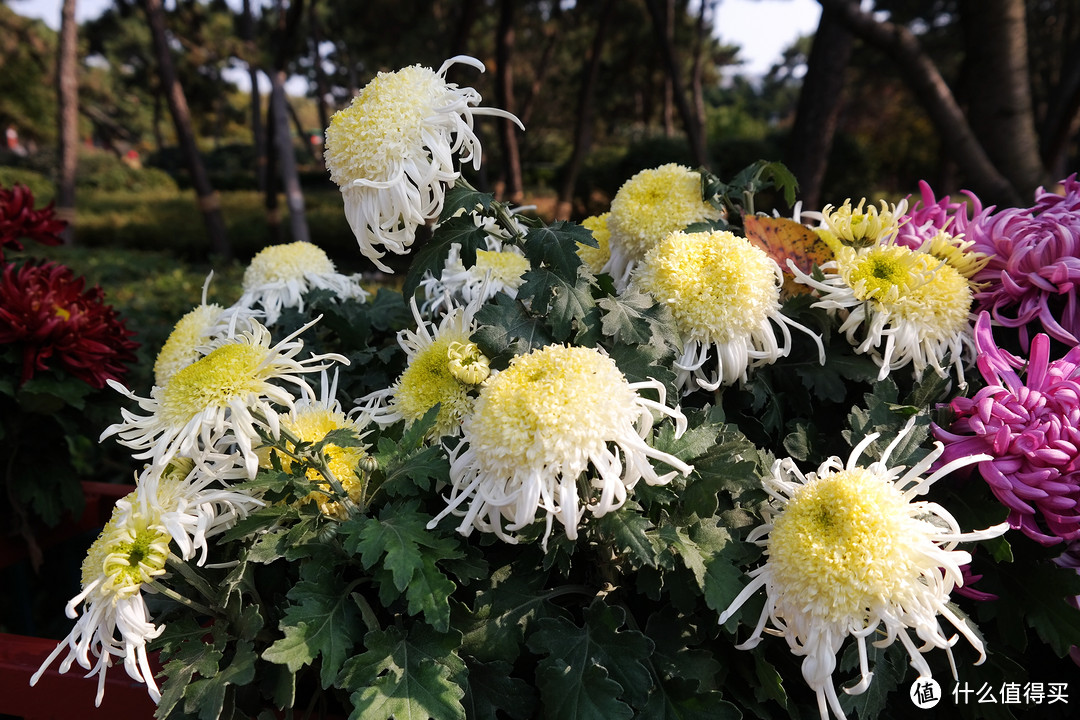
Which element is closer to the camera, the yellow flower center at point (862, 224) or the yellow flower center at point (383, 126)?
the yellow flower center at point (383, 126)

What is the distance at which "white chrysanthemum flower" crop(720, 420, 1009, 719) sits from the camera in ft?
2.64

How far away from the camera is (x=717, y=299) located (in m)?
1.06

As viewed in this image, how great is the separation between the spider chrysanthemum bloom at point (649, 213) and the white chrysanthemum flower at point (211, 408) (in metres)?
0.59

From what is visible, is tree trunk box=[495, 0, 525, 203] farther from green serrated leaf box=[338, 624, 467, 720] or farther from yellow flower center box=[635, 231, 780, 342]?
green serrated leaf box=[338, 624, 467, 720]

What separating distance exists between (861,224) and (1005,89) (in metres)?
1.87

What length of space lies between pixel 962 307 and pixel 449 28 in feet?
42.4

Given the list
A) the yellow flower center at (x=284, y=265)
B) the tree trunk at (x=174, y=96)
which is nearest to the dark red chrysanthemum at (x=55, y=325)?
the yellow flower center at (x=284, y=265)

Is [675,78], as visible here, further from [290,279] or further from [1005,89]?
[290,279]

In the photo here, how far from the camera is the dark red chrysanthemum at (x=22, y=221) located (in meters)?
2.07

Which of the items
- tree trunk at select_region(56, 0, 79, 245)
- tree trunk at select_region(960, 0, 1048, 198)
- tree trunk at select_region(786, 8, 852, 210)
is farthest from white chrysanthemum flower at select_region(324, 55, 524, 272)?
tree trunk at select_region(56, 0, 79, 245)

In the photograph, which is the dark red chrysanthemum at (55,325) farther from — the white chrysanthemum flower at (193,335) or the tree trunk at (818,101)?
the tree trunk at (818,101)

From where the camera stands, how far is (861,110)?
1033 inches

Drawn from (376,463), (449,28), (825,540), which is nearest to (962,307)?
(825,540)

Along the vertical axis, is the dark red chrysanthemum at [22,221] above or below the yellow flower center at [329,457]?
above
